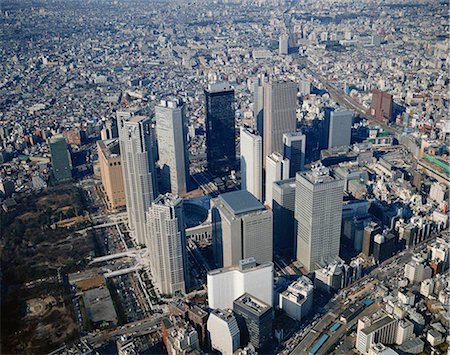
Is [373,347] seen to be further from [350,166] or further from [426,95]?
[426,95]

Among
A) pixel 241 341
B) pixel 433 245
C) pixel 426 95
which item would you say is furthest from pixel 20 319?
pixel 426 95

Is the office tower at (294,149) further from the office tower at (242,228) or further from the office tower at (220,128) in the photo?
the office tower at (242,228)

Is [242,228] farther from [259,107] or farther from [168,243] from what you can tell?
[259,107]

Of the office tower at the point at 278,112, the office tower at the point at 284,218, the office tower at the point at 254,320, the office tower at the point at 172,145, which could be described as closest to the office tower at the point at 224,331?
the office tower at the point at 254,320

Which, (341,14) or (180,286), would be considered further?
(341,14)

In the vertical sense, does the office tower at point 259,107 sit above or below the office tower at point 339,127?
above

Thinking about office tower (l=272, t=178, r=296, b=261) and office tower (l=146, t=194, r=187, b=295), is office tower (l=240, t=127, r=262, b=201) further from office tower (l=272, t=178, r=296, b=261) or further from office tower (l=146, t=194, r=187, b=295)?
office tower (l=146, t=194, r=187, b=295)
